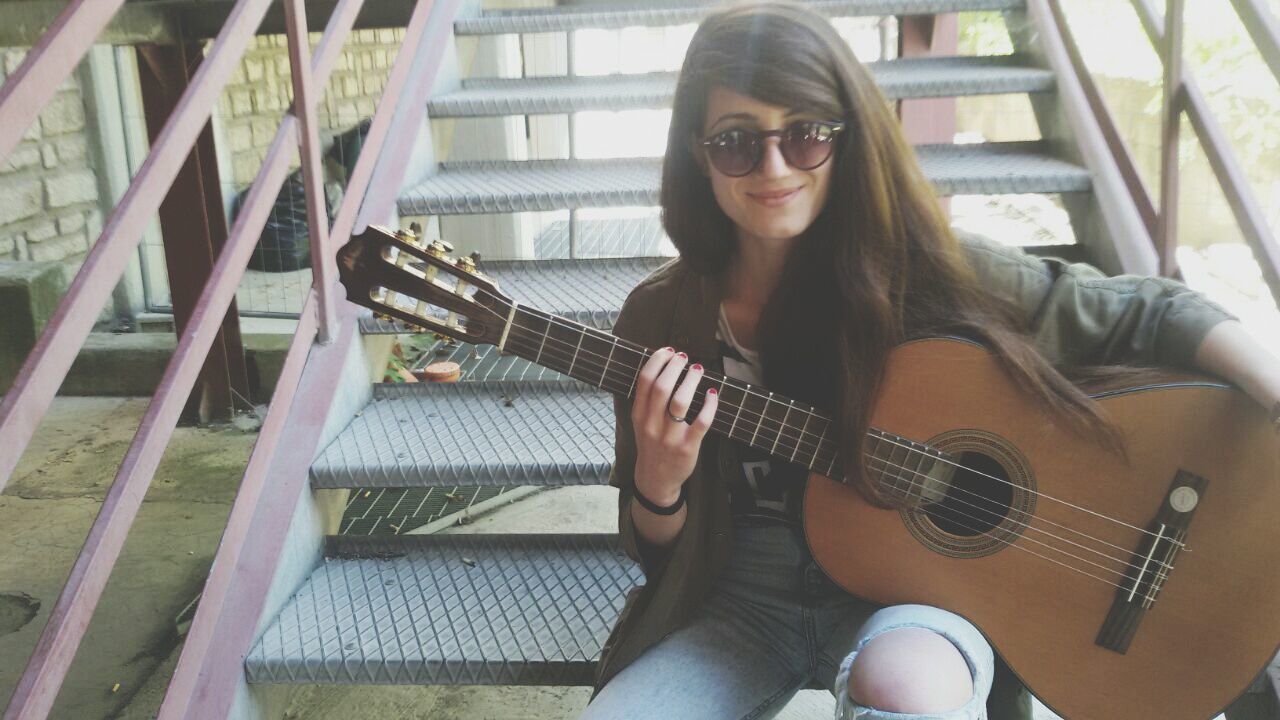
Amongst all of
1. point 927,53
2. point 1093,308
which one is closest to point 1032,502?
point 1093,308

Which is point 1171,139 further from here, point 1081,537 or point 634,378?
point 634,378

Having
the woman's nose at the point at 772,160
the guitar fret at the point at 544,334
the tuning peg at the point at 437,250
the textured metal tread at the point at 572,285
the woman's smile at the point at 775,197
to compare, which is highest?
the woman's nose at the point at 772,160

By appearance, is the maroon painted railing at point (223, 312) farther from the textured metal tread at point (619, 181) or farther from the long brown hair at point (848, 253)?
the long brown hair at point (848, 253)

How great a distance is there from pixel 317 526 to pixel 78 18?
41.5 inches

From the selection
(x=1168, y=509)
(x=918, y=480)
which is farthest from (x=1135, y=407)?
(x=918, y=480)

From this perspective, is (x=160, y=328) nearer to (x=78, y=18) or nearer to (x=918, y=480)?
(x=78, y=18)

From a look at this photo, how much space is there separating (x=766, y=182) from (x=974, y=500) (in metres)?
0.56

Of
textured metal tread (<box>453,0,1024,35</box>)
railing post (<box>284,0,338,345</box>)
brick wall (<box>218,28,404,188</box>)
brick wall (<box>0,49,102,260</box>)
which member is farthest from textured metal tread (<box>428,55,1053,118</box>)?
brick wall (<box>218,28,404,188</box>)

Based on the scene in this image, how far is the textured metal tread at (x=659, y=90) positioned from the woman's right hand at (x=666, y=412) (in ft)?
4.64

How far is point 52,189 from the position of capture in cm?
398

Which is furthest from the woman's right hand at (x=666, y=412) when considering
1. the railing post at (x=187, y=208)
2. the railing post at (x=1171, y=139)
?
the railing post at (x=187, y=208)

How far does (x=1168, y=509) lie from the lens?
1.33 meters

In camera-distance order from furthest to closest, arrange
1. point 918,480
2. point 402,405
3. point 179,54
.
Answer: point 179,54
point 402,405
point 918,480

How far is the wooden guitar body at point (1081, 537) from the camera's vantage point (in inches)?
51.1
